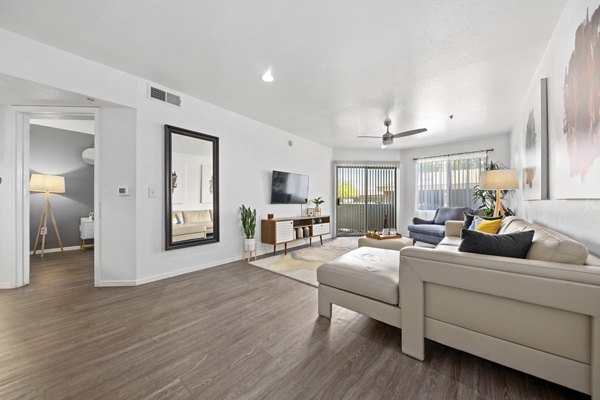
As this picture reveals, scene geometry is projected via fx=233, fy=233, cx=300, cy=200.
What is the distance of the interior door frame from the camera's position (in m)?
2.74

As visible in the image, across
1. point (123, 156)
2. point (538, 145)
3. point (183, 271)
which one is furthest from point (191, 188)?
point (538, 145)

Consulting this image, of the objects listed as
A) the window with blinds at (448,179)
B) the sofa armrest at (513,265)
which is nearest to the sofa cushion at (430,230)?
the window with blinds at (448,179)

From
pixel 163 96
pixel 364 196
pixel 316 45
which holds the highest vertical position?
pixel 316 45

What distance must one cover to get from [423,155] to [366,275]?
5548 millimetres

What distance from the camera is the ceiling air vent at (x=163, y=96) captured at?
2996 mm

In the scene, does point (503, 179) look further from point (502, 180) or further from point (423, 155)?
point (423, 155)

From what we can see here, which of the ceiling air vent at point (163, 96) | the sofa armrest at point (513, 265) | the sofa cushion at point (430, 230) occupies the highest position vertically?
the ceiling air vent at point (163, 96)

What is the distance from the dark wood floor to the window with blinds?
504cm

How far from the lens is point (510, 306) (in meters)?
1.23

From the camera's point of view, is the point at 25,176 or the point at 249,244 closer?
the point at 25,176

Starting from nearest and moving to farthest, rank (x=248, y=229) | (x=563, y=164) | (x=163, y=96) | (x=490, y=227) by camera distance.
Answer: (x=563, y=164), (x=490, y=227), (x=163, y=96), (x=248, y=229)

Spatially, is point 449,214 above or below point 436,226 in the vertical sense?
above

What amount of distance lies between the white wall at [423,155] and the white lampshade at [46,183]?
7.72m

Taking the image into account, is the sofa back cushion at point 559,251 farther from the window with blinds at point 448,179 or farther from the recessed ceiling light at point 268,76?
the window with blinds at point 448,179
